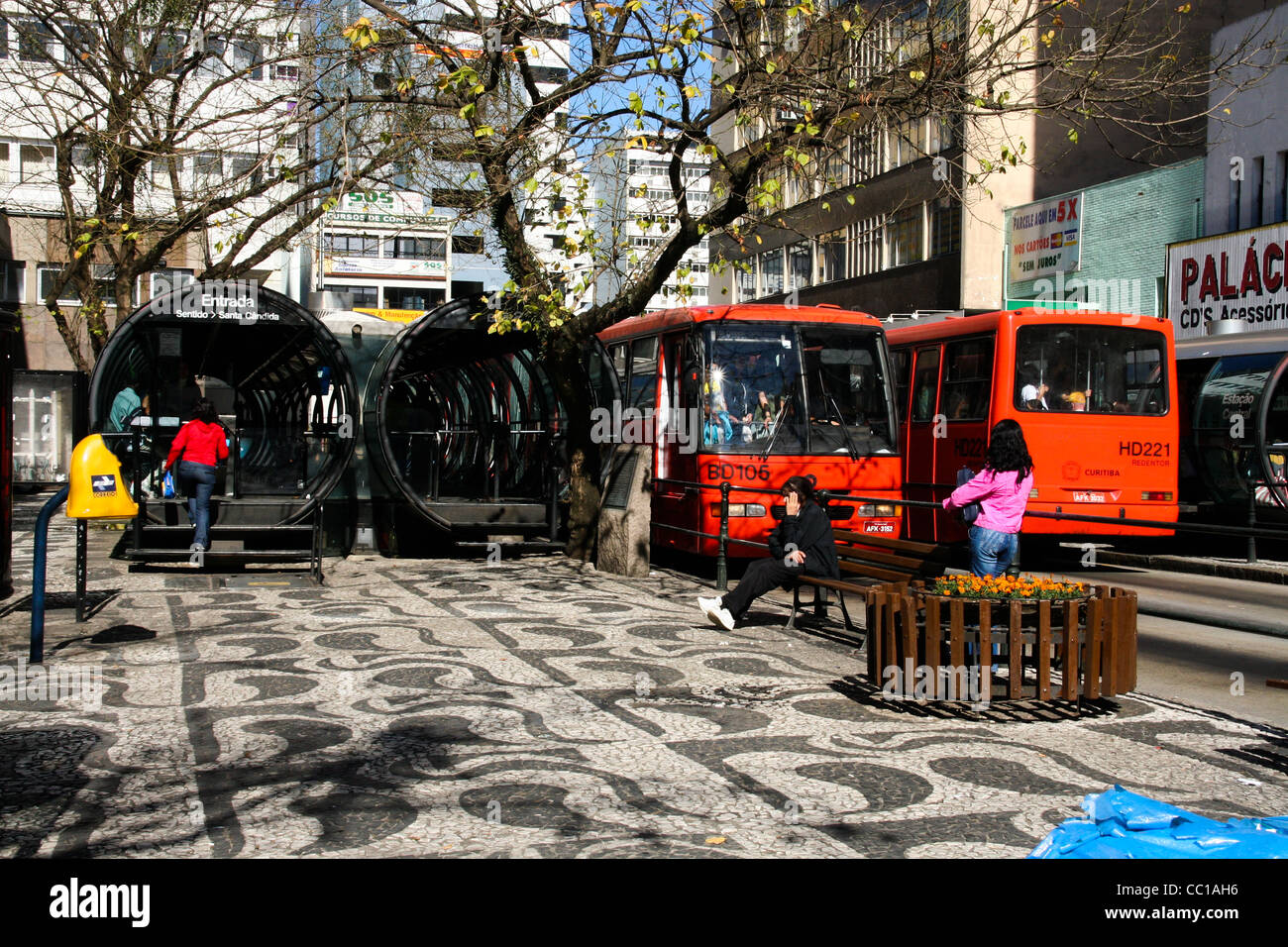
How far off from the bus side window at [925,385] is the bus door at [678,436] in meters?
3.99

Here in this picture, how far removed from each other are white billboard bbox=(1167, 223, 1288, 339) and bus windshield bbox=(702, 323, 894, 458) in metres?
11.6

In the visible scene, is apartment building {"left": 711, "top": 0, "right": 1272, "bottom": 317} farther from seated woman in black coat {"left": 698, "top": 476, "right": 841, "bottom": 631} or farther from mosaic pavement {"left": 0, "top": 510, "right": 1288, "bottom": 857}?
mosaic pavement {"left": 0, "top": 510, "right": 1288, "bottom": 857}

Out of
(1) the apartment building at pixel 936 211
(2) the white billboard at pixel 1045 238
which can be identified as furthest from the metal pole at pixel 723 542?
(2) the white billboard at pixel 1045 238

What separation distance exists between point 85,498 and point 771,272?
39.2 meters

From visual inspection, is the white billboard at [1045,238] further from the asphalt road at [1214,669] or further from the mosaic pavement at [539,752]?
the mosaic pavement at [539,752]

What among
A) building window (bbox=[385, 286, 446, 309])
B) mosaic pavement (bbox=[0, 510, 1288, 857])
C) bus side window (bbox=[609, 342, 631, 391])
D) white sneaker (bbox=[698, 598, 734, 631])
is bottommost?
mosaic pavement (bbox=[0, 510, 1288, 857])

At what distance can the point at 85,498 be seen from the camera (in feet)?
27.9

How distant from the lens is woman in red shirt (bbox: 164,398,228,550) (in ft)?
46.2

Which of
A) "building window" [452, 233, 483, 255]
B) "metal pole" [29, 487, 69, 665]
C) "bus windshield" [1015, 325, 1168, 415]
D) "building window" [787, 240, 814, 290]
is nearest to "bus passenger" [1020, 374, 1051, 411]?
"bus windshield" [1015, 325, 1168, 415]

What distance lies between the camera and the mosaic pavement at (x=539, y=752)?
17.3 ft

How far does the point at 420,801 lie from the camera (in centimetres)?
570

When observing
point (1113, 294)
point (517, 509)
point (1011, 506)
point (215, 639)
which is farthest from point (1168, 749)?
point (1113, 294)
